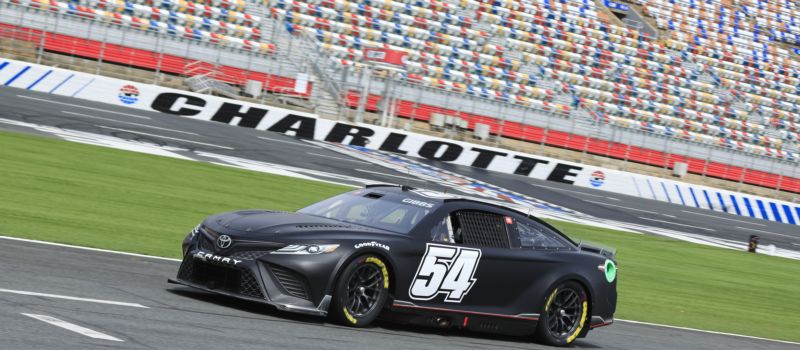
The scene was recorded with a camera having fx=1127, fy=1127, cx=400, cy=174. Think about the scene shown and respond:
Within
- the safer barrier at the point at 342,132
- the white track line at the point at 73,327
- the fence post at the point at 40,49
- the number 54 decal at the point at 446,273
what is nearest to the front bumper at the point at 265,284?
the number 54 decal at the point at 446,273

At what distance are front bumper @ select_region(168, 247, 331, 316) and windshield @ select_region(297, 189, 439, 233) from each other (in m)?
1.07

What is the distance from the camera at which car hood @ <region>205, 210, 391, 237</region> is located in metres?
8.88

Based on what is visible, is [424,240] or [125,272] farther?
[125,272]

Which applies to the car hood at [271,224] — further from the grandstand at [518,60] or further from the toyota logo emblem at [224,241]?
the grandstand at [518,60]

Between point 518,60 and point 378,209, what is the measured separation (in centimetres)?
2911

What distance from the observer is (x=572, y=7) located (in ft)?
137

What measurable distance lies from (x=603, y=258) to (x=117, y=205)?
719 centimetres

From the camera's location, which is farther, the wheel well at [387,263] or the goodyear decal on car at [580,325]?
the goodyear decal on car at [580,325]

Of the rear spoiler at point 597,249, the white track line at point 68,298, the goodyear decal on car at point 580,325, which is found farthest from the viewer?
the rear spoiler at point 597,249

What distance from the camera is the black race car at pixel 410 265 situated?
28.5 feet

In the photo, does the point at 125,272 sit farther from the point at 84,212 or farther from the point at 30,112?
the point at 30,112

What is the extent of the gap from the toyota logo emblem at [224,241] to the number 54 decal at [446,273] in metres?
1.55

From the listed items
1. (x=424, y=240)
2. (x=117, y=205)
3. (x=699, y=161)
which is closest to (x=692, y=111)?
(x=699, y=161)

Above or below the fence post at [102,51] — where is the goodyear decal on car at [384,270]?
above
